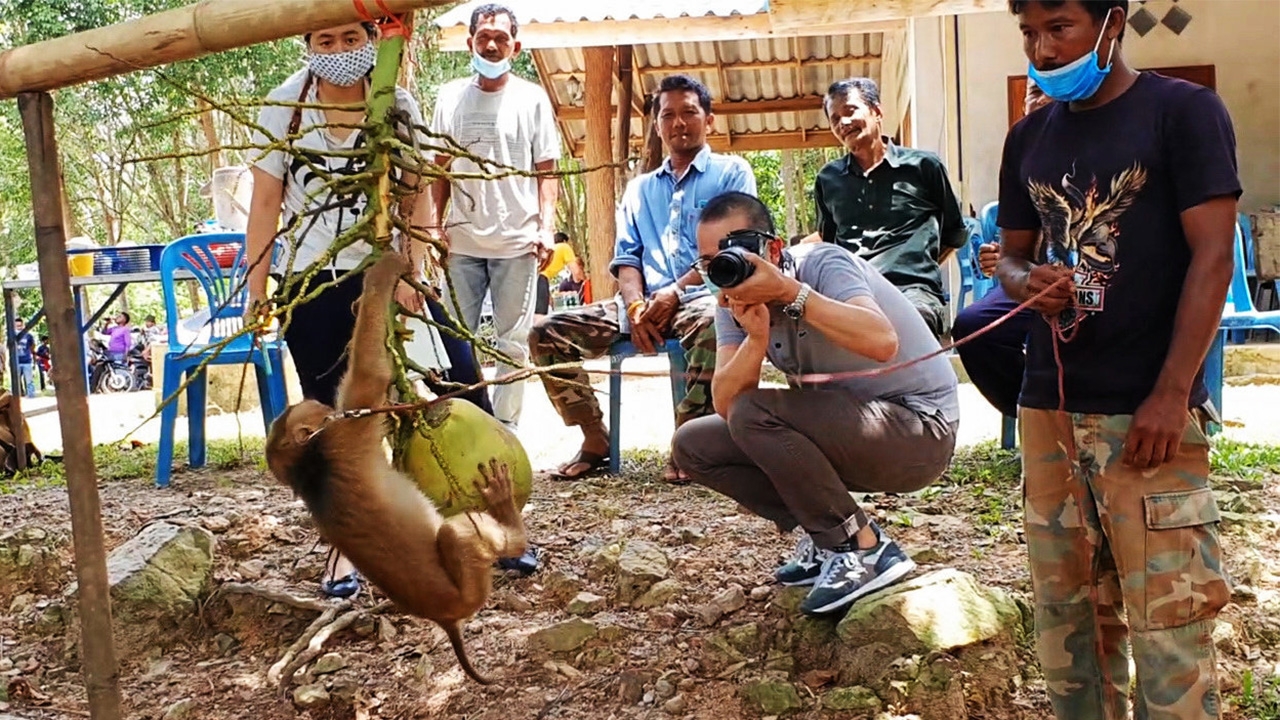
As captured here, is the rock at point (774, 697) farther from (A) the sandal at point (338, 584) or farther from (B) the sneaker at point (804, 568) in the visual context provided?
(A) the sandal at point (338, 584)

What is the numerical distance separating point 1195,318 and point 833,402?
1254 millimetres

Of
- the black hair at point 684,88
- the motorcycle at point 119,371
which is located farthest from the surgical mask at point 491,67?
the motorcycle at point 119,371

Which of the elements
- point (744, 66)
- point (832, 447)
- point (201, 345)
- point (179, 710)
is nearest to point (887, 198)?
point (832, 447)

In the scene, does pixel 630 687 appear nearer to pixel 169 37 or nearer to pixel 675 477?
pixel 675 477

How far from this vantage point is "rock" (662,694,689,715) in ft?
10.6

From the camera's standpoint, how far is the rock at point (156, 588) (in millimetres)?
3852

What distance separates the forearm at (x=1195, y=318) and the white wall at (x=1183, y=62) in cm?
665

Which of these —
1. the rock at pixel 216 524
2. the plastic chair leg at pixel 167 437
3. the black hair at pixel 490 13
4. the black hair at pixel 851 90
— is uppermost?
the black hair at pixel 490 13

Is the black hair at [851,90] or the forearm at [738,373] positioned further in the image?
the black hair at [851,90]

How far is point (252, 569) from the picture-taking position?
166 inches

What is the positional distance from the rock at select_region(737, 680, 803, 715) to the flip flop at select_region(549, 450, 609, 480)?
7.65 ft

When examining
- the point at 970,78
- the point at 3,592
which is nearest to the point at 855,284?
the point at 3,592

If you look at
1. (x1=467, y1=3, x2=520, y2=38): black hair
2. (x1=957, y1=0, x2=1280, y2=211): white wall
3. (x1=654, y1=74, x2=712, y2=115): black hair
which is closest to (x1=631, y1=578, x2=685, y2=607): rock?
(x1=654, y1=74, x2=712, y2=115): black hair

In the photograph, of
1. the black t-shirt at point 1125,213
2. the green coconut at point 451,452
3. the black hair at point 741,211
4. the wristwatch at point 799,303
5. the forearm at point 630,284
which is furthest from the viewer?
the forearm at point 630,284
